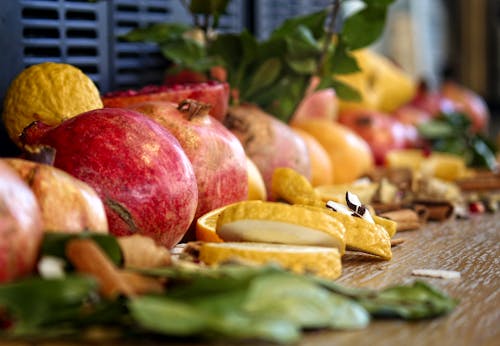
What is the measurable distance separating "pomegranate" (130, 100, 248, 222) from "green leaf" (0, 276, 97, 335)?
1.35ft

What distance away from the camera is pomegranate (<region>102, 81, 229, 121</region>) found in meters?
1.09

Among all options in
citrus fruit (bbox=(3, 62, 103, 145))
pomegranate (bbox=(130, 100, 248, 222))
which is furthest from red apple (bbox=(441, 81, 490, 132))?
citrus fruit (bbox=(3, 62, 103, 145))

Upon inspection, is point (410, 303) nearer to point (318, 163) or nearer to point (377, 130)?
point (318, 163)

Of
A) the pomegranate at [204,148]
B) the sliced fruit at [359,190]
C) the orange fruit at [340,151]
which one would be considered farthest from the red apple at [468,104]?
the pomegranate at [204,148]

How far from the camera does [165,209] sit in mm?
844

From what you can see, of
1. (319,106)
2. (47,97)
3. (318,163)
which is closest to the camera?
(47,97)

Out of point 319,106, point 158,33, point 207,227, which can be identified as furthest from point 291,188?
point 319,106

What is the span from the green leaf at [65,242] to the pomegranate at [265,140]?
0.56 meters

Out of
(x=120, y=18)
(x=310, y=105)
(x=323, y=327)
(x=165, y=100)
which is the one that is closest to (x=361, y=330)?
(x=323, y=327)

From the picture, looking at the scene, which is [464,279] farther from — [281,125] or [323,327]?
[281,125]

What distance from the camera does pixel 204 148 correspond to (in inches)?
39.1

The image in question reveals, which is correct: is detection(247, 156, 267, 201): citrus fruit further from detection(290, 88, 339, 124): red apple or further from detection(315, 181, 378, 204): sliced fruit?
detection(290, 88, 339, 124): red apple

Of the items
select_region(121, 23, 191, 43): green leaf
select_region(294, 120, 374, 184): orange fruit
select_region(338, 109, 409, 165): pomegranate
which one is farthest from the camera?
select_region(338, 109, 409, 165): pomegranate

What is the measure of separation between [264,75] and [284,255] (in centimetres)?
63
